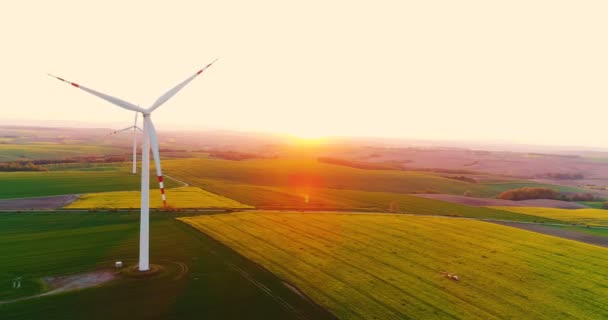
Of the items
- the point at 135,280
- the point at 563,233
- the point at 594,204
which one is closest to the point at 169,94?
the point at 135,280

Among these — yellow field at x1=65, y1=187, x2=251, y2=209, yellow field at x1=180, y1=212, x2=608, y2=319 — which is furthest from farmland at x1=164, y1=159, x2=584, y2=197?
yellow field at x1=180, y1=212, x2=608, y2=319

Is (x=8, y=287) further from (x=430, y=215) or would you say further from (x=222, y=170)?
(x=222, y=170)

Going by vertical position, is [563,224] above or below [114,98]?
below

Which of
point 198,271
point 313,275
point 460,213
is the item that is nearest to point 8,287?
point 198,271

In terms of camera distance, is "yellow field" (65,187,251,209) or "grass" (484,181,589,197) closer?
"yellow field" (65,187,251,209)

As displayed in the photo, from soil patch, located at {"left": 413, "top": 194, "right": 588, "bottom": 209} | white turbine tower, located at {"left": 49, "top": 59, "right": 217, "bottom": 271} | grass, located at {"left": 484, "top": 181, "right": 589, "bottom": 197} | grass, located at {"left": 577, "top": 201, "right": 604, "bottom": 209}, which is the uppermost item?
white turbine tower, located at {"left": 49, "top": 59, "right": 217, "bottom": 271}

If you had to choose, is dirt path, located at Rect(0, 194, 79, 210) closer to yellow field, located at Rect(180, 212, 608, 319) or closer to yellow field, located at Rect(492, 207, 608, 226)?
yellow field, located at Rect(180, 212, 608, 319)
